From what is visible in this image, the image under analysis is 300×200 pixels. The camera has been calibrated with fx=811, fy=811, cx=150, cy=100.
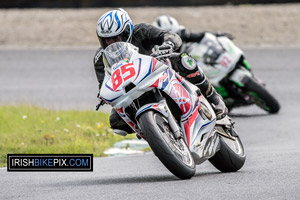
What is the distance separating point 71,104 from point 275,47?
7.06m

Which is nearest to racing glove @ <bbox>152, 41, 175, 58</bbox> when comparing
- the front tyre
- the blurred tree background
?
the front tyre

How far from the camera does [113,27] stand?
6383 mm

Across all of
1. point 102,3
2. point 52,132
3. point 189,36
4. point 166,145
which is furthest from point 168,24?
point 102,3

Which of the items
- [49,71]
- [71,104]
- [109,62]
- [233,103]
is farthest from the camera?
[49,71]

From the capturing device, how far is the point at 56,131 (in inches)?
384

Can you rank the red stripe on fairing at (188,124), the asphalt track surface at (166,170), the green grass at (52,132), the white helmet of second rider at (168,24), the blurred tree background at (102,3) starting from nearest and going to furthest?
the asphalt track surface at (166,170), the red stripe on fairing at (188,124), the green grass at (52,132), the white helmet of second rider at (168,24), the blurred tree background at (102,3)

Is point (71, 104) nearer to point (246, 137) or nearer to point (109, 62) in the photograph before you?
point (246, 137)

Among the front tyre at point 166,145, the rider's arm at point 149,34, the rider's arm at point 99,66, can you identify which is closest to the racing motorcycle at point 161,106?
the front tyre at point 166,145

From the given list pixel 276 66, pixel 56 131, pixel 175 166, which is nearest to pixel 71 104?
pixel 56 131

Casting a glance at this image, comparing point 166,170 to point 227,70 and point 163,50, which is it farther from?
point 227,70

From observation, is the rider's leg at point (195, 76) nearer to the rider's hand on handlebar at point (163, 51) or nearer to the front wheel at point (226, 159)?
the rider's hand on handlebar at point (163, 51)

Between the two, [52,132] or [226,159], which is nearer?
[226,159]

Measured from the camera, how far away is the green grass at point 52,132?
902 cm

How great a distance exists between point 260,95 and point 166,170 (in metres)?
4.87
